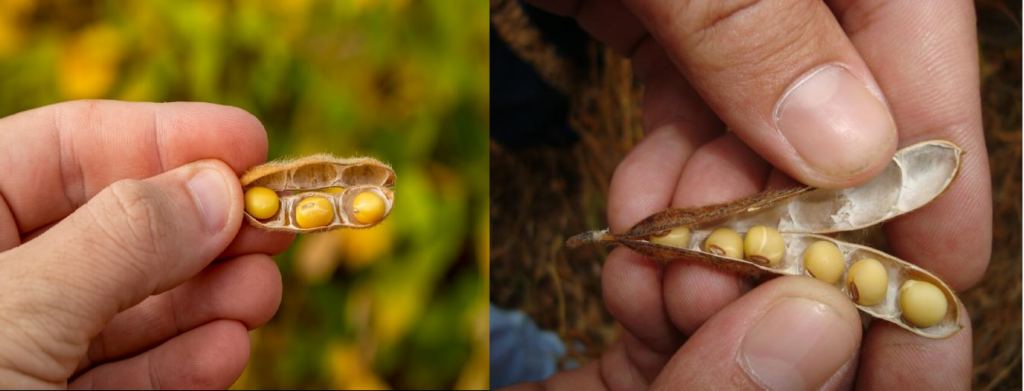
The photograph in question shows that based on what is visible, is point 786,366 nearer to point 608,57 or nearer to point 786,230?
point 786,230

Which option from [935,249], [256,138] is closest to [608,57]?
[935,249]

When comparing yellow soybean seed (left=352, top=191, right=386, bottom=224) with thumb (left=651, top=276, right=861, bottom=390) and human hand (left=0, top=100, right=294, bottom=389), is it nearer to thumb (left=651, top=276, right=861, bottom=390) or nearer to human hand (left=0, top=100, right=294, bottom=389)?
human hand (left=0, top=100, right=294, bottom=389)

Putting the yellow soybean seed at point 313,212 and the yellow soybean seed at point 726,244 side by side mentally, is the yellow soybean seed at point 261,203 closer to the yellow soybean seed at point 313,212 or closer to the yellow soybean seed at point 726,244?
the yellow soybean seed at point 313,212

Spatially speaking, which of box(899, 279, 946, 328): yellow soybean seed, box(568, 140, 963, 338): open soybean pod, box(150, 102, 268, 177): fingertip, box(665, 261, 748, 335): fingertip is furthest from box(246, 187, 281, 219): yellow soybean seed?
box(899, 279, 946, 328): yellow soybean seed

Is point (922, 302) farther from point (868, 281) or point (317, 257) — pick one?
point (317, 257)

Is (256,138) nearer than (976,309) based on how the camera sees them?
Yes

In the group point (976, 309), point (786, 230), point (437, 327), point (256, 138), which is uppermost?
point (256, 138)

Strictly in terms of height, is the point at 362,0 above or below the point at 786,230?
above

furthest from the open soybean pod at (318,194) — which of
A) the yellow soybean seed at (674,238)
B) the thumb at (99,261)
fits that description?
the yellow soybean seed at (674,238)
